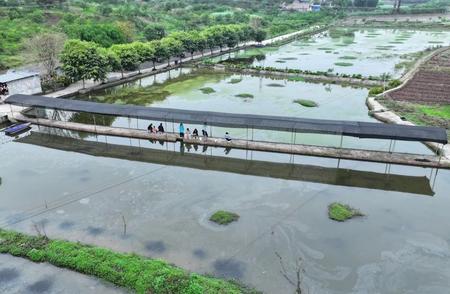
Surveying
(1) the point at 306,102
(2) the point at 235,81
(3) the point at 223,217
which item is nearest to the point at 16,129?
(3) the point at 223,217

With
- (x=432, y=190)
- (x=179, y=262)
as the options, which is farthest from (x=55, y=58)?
(x=432, y=190)

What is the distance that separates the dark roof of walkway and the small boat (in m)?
2.41

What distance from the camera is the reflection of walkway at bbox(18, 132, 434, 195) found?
2822cm

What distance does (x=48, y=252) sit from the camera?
20.1m

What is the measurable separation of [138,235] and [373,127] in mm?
20898

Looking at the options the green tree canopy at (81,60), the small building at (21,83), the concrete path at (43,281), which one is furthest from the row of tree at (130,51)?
the concrete path at (43,281)

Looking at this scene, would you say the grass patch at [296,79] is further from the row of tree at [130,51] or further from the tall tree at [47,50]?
the tall tree at [47,50]

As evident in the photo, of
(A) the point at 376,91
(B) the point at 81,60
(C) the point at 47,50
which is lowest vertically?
(A) the point at 376,91

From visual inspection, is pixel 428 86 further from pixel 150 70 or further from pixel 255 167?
pixel 150 70

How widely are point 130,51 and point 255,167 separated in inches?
1458

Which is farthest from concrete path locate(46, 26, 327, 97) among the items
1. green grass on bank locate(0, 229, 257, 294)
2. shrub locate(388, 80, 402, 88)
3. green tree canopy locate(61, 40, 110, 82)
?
shrub locate(388, 80, 402, 88)

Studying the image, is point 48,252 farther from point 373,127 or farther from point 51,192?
point 373,127

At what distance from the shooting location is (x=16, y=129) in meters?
37.3

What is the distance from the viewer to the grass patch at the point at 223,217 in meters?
23.2
